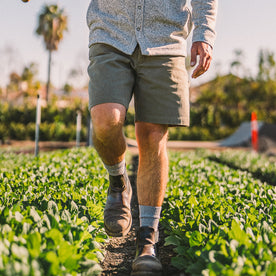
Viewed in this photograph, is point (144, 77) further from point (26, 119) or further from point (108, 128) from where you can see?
point (26, 119)

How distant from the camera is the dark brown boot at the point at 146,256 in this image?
6.53 feet

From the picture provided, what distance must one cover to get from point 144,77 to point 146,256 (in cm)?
107

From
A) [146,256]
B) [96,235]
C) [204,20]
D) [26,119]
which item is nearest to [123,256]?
[96,235]

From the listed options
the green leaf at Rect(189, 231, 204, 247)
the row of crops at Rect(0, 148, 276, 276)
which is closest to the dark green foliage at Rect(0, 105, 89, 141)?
the row of crops at Rect(0, 148, 276, 276)

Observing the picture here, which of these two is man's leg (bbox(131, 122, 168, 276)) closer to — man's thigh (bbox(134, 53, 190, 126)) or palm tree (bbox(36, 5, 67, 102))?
man's thigh (bbox(134, 53, 190, 126))

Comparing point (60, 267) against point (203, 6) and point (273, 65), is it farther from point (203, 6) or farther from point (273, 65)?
point (273, 65)

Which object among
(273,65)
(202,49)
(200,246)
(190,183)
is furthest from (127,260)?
(273,65)

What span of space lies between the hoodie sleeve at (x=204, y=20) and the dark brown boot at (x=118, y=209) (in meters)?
1.08

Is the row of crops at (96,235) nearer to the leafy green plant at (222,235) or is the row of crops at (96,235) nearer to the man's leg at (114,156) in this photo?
the leafy green plant at (222,235)

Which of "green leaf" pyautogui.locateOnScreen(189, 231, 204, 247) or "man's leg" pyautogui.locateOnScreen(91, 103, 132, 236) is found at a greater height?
"man's leg" pyautogui.locateOnScreen(91, 103, 132, 236)

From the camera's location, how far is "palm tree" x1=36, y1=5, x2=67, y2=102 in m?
31.8

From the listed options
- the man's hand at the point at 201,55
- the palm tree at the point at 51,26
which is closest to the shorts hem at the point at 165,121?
the man's hand at the point at 201,55

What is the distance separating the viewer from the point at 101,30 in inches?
89.2

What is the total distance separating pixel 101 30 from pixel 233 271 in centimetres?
159
